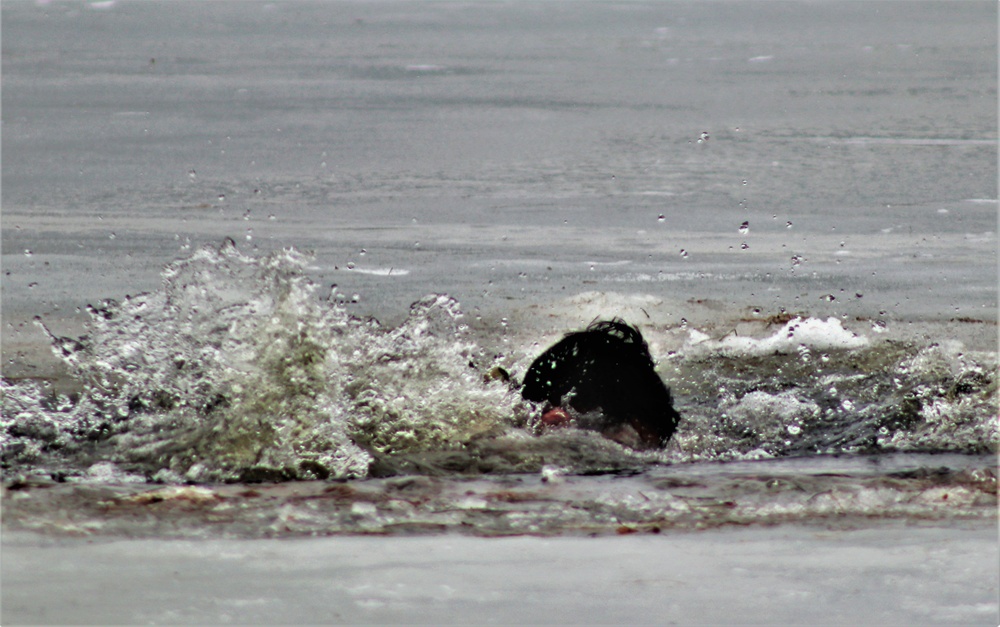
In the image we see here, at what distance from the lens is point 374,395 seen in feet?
15.8

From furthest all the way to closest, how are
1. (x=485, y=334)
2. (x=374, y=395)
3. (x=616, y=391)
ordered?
1. (x=485, y=334)
2. (x=374, y=395)
3. (x=616, y=391)

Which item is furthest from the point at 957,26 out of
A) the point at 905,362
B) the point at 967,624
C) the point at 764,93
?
the point at 967,624

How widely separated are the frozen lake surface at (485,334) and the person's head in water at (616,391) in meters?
0.11

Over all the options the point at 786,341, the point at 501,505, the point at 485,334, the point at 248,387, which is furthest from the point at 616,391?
the point at 786,341

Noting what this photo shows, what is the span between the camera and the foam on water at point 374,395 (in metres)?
4.07

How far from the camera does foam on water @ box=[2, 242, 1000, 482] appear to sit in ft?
13.3

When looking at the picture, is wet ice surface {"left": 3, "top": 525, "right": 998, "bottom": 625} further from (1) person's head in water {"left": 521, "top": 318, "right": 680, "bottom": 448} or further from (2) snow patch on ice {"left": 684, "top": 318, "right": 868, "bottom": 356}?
(2) snow patch on ice {"left": 684, "top": 318, "right": 868, "bottom": 356}

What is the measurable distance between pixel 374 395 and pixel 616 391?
0.98 meters

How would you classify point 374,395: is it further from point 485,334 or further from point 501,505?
point 501,505

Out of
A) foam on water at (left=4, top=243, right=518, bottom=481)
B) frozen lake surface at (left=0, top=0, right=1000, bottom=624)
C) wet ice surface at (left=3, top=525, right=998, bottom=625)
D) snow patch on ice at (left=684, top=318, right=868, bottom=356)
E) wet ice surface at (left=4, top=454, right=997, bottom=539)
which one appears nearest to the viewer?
wet ice surface at (left=3, top=525, right=998, bottom=625)

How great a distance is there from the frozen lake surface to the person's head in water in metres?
0.11

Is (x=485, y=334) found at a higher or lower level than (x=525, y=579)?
lower

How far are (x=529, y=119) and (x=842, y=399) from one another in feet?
19.8

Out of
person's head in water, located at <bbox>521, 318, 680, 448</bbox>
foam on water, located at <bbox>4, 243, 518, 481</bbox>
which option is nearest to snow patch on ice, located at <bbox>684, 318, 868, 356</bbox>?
foam on water, located at <bbox>4, 243, 518, 481</bbox>
